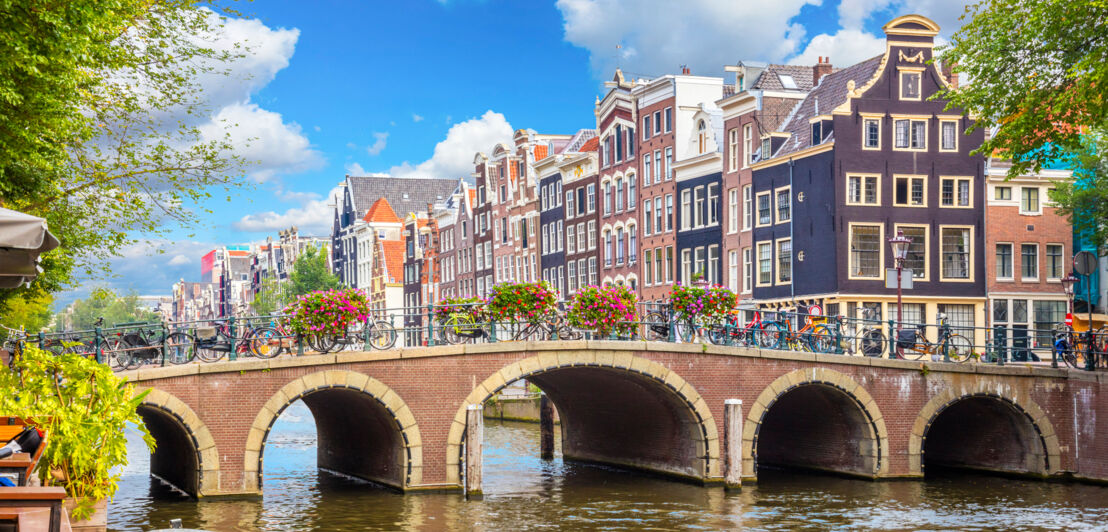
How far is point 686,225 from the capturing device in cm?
5075

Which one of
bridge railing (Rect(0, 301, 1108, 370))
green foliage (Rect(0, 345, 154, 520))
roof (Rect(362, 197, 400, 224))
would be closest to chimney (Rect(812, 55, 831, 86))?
bridge railing (Rect(0, 301, 1108, 370))

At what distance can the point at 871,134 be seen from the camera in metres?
42.4

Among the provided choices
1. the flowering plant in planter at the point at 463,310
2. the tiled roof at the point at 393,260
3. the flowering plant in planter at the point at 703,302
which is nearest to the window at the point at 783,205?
the flowering plant in planter at the point at 703,302

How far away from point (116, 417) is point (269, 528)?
11.9 metres

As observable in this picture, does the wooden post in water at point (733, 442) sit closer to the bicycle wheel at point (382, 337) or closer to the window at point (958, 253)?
the bicycle wheel at point (382, 337)

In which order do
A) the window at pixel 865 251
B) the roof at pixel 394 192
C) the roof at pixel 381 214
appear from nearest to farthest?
the window at pixel 865 251 → the roof at pixel 381 214 → the roof at pixel 394 192

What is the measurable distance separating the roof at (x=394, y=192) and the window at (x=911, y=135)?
186 ft

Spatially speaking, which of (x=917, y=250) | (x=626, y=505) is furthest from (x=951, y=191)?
(x=626, y=505)

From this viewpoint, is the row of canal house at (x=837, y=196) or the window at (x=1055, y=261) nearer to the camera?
the row of canal house at (x=837, y=196)

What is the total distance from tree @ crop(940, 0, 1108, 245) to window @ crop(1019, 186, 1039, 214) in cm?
1647

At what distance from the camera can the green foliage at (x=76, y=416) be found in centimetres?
1063

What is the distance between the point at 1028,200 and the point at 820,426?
55.9 feet

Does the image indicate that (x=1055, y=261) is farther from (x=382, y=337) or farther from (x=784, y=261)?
(x=382, y=337)

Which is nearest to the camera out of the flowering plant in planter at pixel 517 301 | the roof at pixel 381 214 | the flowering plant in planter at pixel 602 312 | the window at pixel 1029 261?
the flowering plant in planter at pixel 517 301
